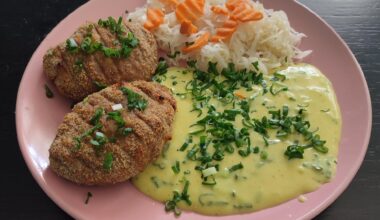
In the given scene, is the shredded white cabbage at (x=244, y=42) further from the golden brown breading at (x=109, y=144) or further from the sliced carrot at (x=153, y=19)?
the golden brown breading at (x=109, y=144)

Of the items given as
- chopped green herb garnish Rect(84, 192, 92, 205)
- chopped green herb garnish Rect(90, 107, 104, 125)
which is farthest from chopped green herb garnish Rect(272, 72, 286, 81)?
chopped green herb garnish Rect(84, 192, 92, 205)

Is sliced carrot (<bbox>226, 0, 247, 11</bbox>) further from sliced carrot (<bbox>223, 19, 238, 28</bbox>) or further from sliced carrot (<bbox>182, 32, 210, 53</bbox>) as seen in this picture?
sliced carrot (<bbox>182, 32, 210, 53</bbox>)

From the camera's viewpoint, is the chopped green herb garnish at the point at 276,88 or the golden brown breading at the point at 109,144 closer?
the golden brown breading at the point at 109,144

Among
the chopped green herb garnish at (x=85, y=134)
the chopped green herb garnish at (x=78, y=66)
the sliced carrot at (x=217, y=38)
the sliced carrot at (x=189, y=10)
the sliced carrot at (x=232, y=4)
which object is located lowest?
the chopped green herb garnish at (x=85, y=134)

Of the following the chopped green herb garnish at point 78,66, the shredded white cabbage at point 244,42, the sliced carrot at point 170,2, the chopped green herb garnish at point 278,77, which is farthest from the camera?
the sliced carrot at point 170,2

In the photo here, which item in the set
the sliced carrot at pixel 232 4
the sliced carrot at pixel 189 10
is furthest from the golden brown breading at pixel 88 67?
the sliced carrot at pixel 232 4

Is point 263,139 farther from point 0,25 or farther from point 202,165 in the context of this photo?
point 0,25
